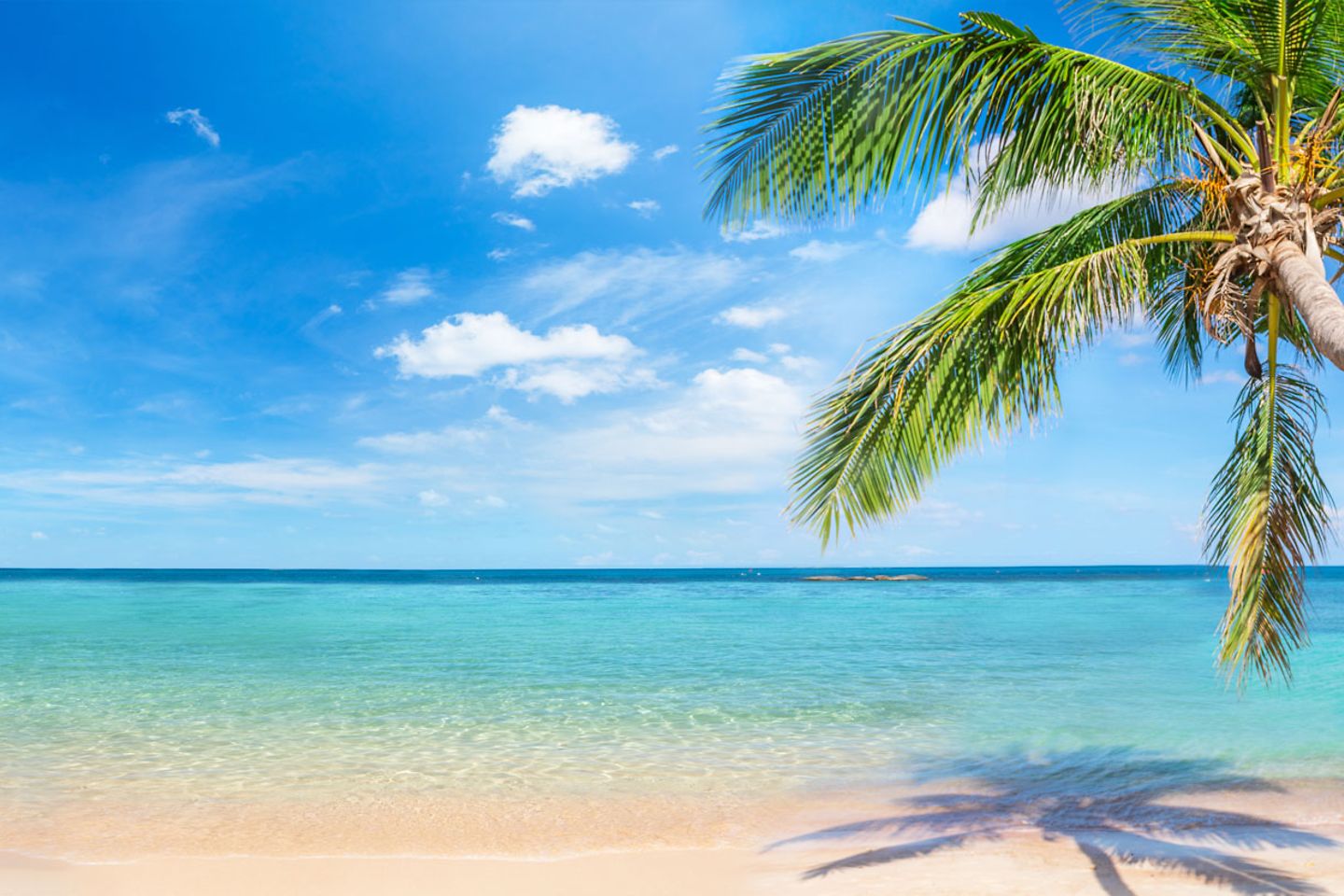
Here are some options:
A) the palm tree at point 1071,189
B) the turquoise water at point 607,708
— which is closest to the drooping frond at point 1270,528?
the palm tree at point 1071,189

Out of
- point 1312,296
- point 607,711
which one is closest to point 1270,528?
point 1312,296

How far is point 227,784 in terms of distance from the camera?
7.61m

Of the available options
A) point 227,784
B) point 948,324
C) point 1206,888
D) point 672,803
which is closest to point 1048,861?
point 1206,888

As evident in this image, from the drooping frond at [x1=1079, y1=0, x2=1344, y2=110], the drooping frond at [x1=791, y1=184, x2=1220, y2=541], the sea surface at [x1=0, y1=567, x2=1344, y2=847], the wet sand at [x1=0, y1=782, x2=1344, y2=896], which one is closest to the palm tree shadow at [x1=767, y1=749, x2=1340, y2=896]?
the wet sand at [x1=0, y1=782, x2=1344, y2=896]

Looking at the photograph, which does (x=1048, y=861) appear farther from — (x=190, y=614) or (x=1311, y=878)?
(x=190, y=614)

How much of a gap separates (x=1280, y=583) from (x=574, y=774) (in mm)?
5791

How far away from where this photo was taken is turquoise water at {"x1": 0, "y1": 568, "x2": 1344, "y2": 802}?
321 inches

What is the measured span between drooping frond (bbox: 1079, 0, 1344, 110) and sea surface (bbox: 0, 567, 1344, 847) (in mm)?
3550

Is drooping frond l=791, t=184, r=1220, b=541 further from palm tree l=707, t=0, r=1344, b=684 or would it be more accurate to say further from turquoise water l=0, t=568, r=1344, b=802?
turquoise water l=0, t=568, r=1344, b=802

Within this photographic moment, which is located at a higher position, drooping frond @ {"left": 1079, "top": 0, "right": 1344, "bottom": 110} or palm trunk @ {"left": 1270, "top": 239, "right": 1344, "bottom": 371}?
drooping frond @ {"left": 1079, "top": 0, "right": 1344, "bottom": 110}

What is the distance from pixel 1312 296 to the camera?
337cm

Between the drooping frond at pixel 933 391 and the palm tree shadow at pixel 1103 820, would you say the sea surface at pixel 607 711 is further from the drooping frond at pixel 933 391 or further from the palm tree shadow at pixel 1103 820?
the drooping frond at pixel 933 391

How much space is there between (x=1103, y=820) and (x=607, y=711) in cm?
603

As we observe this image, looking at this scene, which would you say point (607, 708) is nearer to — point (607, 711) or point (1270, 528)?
point (607, 711)
